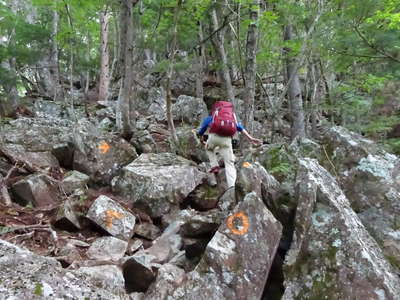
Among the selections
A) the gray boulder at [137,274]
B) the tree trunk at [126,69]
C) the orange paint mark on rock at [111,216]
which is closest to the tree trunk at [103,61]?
the tree trunk at [126,69]

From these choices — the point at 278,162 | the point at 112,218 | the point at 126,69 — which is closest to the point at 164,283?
the point at 112,218

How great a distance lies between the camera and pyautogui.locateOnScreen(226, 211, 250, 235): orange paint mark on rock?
4461mm

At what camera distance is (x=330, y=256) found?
4230 mm

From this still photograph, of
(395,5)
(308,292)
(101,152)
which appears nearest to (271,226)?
(308,292)

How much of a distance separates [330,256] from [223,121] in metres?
3.34

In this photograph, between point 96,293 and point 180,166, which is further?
point 180,166

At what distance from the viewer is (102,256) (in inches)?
191

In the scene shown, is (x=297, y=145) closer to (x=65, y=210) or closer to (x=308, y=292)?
(x=308, y=292)

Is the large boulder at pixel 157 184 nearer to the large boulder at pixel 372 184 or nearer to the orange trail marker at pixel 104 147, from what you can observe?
the orange trail marker at pixel 104 147

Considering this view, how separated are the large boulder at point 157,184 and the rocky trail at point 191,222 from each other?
0.02 metres

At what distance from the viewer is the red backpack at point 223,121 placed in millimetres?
6691

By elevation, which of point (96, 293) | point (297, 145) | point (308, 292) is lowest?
point (308, 292)

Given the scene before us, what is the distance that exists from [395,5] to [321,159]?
3905 millimetres

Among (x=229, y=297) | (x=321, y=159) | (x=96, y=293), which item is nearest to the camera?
(x=96, y=293)
